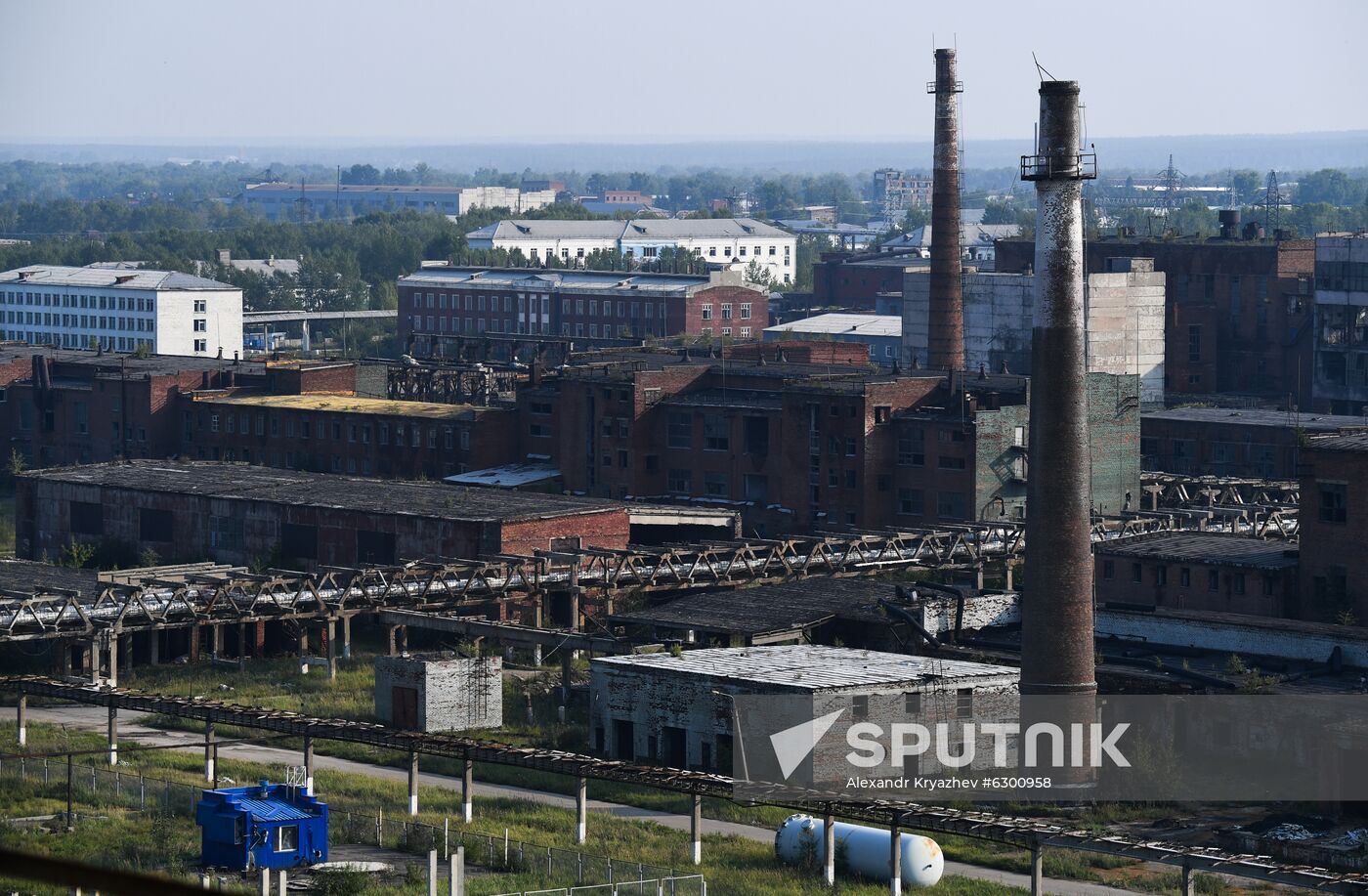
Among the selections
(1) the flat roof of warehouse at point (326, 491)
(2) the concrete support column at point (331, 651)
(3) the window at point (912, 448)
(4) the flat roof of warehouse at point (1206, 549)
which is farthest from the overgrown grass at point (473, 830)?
(3) the window at point (912, 448)

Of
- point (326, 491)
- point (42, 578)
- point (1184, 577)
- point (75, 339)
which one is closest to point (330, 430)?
point (326, 491)

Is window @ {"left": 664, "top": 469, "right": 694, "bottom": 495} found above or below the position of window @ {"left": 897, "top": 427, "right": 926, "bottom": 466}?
below

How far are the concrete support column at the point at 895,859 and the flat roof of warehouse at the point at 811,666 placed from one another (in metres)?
7.90

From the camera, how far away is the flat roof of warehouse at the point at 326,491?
6316 cm

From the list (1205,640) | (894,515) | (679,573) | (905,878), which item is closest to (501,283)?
(894,515)

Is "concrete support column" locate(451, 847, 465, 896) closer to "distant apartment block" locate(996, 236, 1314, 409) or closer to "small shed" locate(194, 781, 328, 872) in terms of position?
"small shed" locate(194, 781, 328, 872)

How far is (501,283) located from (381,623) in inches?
3411

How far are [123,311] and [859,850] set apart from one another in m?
106

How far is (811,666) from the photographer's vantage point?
42281mm

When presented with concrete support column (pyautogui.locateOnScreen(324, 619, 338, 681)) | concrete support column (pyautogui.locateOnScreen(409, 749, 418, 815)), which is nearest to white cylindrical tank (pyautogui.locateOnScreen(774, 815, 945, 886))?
concrete support column (pyautogui.locateOnScreen(409, 749, 418, 815))

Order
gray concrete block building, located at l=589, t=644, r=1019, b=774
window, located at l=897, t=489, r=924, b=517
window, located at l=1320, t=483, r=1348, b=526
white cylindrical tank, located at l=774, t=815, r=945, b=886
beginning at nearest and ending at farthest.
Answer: white cylindrical tank, located at l=774, t=815, r=945, b=886
gray concrete block building, located at l=589, t=644, r=1019, b=774
window, located at l=1320, t=483, r=1348, b=526
window, located at l=897, t=489, r=924, b=517

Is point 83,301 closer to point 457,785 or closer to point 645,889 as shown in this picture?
point 457,785

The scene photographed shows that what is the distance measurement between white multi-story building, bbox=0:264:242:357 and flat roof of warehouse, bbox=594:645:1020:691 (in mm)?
89284

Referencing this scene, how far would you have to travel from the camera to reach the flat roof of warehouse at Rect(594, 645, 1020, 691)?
40.5 meters
